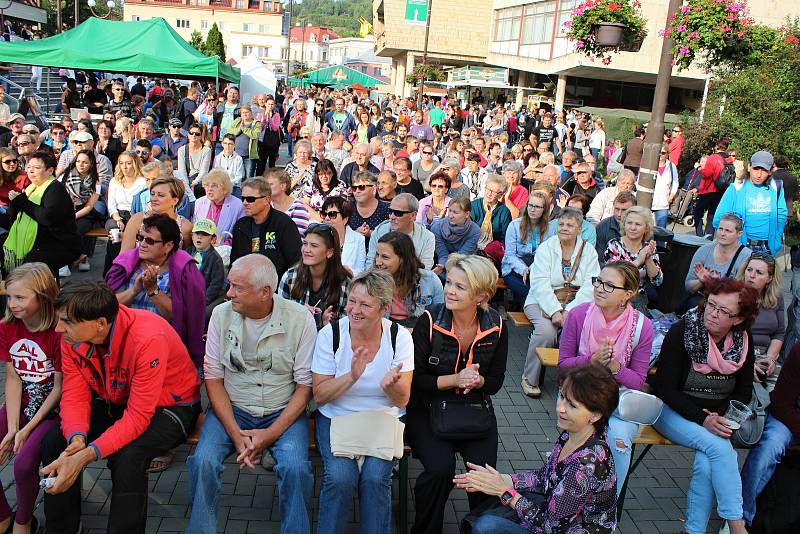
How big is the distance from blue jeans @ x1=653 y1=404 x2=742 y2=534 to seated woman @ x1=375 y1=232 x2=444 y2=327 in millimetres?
1952

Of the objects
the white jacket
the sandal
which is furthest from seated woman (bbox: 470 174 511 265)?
the sandal

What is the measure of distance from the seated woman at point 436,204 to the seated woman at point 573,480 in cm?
481

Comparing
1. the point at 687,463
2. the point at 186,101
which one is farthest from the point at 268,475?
the point at 186,101

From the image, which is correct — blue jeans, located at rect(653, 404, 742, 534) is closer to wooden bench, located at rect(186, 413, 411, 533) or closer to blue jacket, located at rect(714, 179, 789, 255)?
wooden bench, located at rect(186, 413, 411, 533)

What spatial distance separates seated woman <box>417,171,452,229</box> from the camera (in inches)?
304

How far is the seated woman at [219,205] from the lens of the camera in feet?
21.1

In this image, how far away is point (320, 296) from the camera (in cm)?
458

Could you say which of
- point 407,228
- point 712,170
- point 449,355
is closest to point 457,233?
point 407,228

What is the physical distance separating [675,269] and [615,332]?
3.63 m

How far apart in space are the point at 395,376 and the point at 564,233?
2.85 m

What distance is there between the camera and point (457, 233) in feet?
22.4

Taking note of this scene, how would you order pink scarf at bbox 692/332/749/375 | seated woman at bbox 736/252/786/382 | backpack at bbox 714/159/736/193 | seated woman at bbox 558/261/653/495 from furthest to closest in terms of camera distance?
1. backpack at bbox 714/159/736/193
2. seated woman at bbox 736/252/786/382
3. seated woman at bbox 558/261/653/495
4. pink scarf at bbox 692/332/749/375

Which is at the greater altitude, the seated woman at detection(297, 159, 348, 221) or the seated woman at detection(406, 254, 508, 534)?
the seated woman at detection(297, 159, 348, 221)

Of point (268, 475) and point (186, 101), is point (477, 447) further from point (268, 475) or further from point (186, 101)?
point (186, 101)
